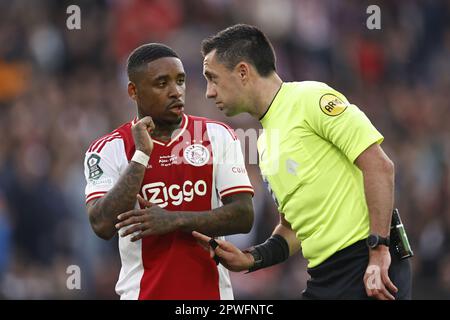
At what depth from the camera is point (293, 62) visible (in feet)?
49.4

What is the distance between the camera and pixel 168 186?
6.07m

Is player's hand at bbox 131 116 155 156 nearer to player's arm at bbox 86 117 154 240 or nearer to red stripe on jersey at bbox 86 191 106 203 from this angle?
player's arm at bbox 86 117 154 240

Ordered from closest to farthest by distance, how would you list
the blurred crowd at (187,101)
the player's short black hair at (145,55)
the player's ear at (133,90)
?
1. the player's short black hair at (145,55)
2. the player's ear at (133,90)
3. the blurred crowd at (187,101)

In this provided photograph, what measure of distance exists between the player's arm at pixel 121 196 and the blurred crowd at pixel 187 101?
18.4ft

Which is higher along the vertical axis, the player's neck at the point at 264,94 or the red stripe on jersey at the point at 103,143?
the player's neck at the point at 264,94

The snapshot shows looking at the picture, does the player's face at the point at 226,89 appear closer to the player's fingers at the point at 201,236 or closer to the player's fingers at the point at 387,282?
the player's fingers at the point at 201,236

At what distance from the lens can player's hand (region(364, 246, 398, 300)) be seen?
5.79 meters

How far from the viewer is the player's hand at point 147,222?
5832 mm


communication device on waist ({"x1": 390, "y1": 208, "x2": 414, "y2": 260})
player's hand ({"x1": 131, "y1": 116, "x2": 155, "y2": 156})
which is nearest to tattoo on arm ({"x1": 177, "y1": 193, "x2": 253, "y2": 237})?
player's hand ({"x1": 131, "y1": 116, "x2": 155, "y2": 156})

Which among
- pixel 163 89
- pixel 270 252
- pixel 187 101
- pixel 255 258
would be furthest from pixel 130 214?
pixel 187 101

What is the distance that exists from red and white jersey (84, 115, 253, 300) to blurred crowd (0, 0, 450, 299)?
5.32m

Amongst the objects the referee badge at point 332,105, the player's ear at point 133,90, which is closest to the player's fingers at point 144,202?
the player's ear at point 133,90

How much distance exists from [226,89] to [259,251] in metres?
0.96
